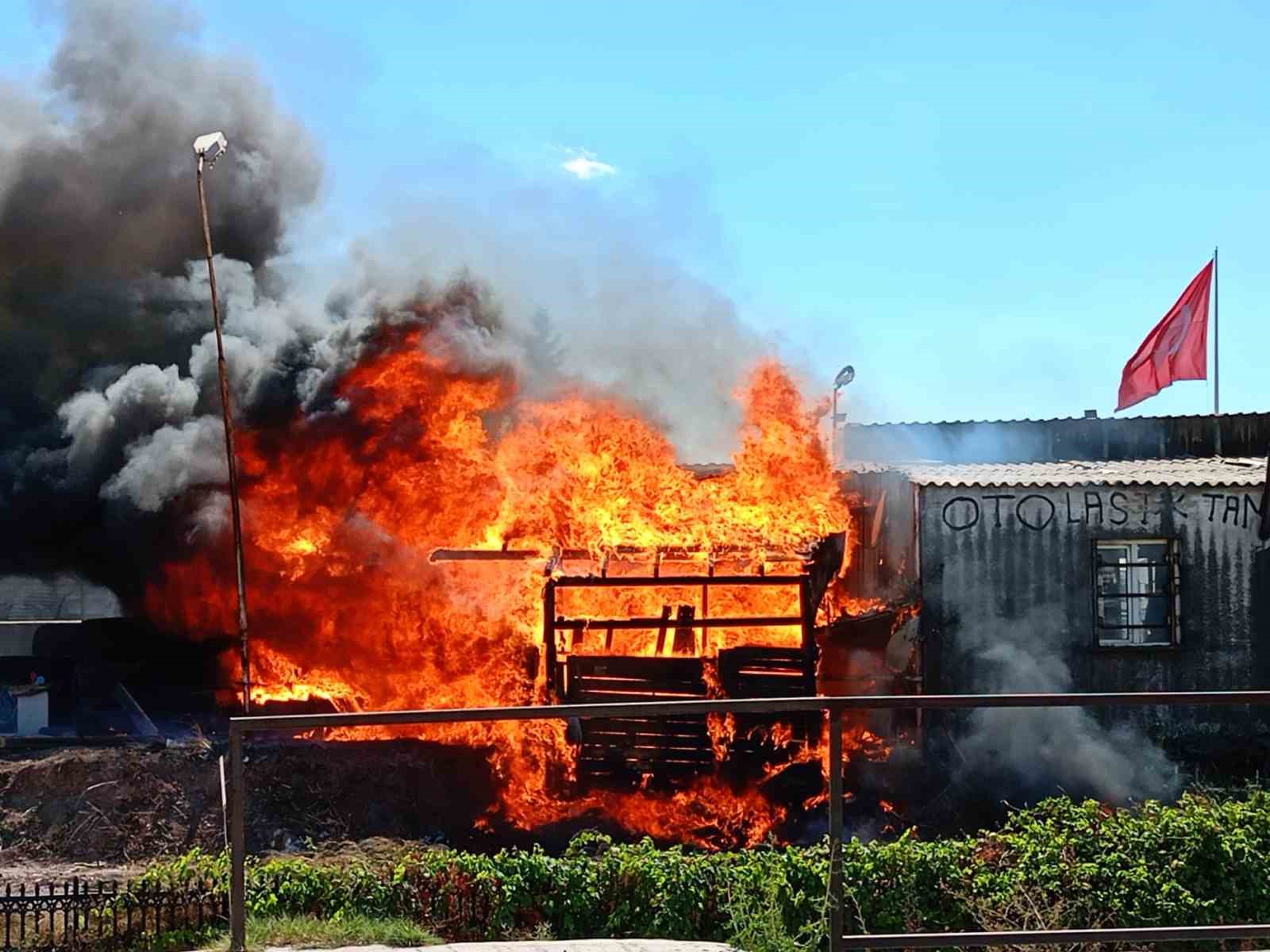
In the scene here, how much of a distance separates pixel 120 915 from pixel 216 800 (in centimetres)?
508

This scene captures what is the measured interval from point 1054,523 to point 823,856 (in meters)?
10.3

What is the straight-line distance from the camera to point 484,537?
48.6ft

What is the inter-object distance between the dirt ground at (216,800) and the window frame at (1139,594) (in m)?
8.72

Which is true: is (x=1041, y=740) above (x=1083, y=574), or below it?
below

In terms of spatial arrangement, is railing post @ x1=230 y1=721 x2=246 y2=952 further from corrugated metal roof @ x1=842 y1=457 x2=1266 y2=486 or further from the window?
the window

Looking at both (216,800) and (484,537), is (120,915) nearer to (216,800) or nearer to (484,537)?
(216,800)

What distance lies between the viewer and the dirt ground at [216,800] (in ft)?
37.1

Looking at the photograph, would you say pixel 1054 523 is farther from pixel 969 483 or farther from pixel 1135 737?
pixel 1135 737

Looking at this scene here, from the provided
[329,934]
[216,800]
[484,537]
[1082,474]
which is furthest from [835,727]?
[1082,474]

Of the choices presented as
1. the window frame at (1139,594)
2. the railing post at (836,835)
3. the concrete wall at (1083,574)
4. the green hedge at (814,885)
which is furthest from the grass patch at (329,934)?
the window frame at (1139,594)

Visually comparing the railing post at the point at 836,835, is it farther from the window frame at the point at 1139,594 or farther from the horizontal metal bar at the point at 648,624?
the window frame at the point at 1139,594

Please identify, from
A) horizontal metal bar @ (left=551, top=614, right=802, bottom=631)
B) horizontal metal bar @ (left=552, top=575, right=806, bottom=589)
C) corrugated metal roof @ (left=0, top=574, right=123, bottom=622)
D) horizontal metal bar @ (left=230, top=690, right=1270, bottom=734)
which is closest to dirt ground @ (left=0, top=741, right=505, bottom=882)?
horizontal metal bar @ (left=551, top=614, right=802, bottom=631)

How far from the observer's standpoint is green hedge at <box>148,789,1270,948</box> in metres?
6.36

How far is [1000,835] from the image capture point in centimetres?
756
